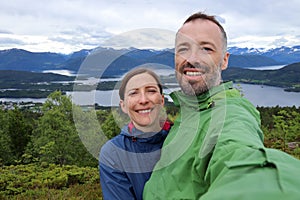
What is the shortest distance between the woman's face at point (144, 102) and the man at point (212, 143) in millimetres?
272

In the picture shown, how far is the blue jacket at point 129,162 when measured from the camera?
1948 millimetres

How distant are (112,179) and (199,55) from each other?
0.91 meters

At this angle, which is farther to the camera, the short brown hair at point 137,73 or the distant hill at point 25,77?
the distant hill at point 25,77

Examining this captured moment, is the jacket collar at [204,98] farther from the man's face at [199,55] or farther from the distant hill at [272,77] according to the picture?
the distant hill at [272,77]

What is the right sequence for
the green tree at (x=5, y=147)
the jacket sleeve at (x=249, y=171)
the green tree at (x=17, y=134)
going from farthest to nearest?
the green tree at (x=17, y=134)
the green tree at (x=5, y=147)
the jacket sleeve at (x=249, y=171)

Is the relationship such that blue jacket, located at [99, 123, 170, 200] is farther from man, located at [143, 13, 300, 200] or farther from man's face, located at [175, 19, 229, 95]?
man's face, located at [175, 19, 229, 95]

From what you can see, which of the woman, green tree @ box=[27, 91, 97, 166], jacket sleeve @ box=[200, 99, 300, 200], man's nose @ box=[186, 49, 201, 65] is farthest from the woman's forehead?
green tree @ box=[27, 91, 97, 166]

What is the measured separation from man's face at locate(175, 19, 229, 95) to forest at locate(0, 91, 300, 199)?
0.72ft

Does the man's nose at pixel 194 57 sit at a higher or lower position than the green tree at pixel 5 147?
higher

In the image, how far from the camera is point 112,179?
6.54 ft

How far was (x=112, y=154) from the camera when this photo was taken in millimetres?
2025

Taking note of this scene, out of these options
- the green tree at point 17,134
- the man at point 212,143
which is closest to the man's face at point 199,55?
the man at point 212,143

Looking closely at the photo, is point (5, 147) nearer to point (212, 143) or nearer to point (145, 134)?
point (145, 134)

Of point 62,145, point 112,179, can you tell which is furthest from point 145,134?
point 62,145
